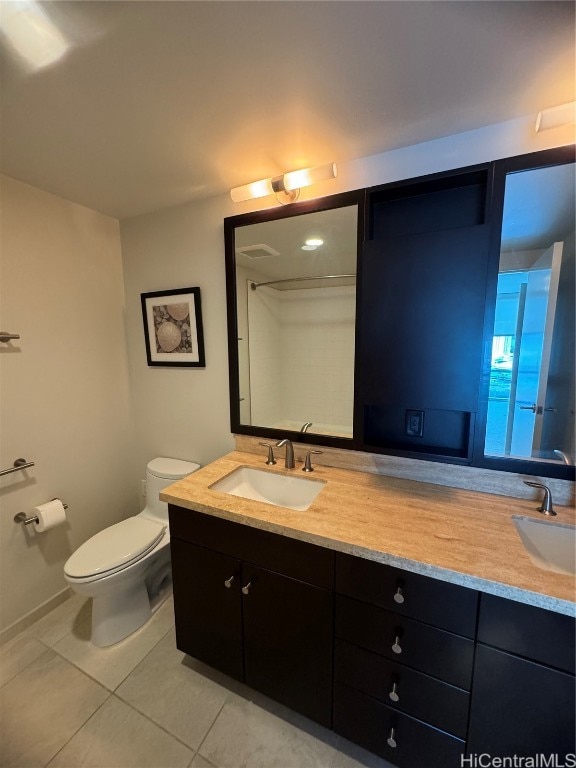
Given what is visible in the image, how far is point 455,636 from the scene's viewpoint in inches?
33.4

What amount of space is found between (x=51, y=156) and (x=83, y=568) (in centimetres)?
182

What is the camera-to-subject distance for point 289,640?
1097 mm

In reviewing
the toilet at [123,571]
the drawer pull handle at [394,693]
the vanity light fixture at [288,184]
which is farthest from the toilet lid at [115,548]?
the vanity light fixture at [288,184]

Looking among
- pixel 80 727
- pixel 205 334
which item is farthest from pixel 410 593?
pixel 205 334

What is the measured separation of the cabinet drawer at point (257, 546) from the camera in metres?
1.00

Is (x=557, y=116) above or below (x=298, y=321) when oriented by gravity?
above

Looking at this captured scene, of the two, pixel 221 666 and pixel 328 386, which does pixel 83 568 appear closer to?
pixel 221 666

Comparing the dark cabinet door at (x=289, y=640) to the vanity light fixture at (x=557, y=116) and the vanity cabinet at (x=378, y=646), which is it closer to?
the vanity cabinet at (x=378, y=646)

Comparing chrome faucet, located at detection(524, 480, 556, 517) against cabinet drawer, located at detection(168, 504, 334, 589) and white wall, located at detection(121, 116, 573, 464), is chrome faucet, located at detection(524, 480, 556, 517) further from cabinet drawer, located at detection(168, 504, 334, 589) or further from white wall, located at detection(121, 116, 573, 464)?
white wall, located at detection(121, 116, 573, 464)

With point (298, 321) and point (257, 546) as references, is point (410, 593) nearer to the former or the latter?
point (257, 546)

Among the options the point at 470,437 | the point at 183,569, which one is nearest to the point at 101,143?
the point at 183,569

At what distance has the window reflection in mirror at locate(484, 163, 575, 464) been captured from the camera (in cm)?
112

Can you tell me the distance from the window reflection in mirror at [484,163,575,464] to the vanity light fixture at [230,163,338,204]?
2.25 ft
